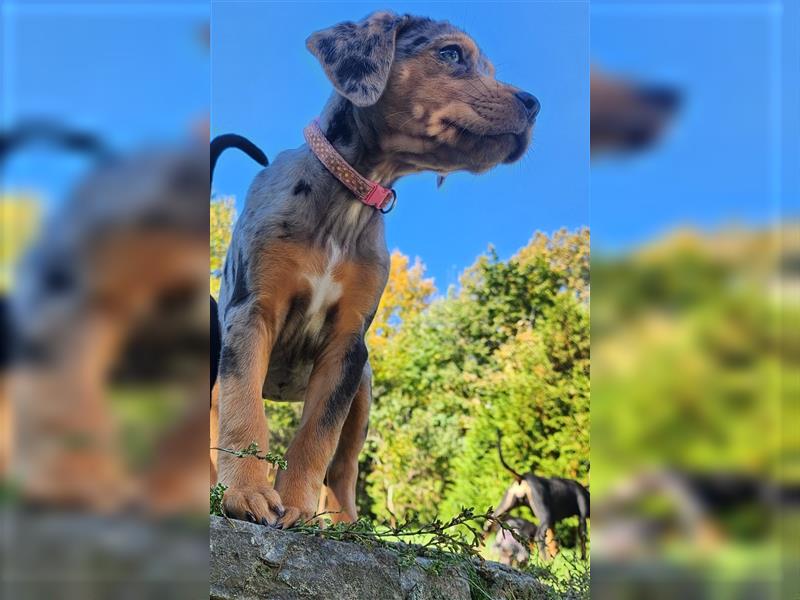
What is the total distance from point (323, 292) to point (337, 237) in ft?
0.71

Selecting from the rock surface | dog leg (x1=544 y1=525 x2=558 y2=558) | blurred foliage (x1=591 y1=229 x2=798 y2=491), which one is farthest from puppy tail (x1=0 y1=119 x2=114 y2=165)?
dog leg (x1=544 y1=525 x2=558 y2=558)

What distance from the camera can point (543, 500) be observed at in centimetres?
570

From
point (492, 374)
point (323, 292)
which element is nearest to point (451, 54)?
point (323, 292)

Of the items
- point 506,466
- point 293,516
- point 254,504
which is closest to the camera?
point 254,504

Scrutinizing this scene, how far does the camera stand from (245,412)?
318cm

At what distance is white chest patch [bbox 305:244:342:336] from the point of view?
340 centimetres

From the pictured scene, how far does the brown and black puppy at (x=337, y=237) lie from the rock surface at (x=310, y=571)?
0.55 metres

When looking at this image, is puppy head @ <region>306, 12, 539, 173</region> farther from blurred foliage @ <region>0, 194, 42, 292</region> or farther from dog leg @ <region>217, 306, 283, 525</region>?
blurred foliage @ <region>0, 194, 42, 292</region>

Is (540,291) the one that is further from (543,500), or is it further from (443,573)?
(443,573)

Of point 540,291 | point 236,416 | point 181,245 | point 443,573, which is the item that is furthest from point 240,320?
point 540,291

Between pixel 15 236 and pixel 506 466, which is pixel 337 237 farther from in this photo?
pixel 506 466

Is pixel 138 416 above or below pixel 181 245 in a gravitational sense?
below

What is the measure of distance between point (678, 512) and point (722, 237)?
389 mm

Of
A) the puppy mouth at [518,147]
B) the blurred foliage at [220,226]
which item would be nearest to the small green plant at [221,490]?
the puppy mouth at [518,147]
